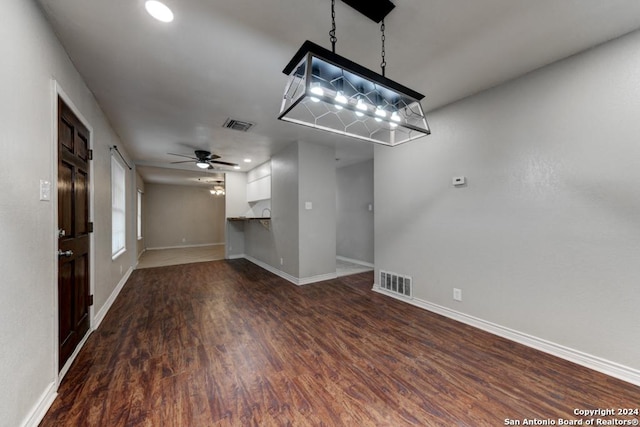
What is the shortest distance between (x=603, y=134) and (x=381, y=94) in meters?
1.82

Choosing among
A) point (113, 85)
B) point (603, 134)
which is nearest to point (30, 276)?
point (113, 85)

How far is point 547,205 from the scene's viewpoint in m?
2.20

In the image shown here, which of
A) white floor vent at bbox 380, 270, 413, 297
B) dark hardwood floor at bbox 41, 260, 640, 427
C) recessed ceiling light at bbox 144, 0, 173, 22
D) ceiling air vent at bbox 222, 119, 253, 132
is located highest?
recessed ceiling light at bbox 144, 0, 173, 22

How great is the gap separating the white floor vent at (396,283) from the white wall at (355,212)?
6.60ft

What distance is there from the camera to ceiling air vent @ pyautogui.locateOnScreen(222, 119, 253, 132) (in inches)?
136

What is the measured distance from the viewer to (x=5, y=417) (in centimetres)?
117

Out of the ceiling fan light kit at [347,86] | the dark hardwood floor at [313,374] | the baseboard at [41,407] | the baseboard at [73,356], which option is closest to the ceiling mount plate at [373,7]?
the ceiling fan light kit at [347,86]

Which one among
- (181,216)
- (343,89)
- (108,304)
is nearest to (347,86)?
(343,89)

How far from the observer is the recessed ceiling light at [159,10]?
154cm

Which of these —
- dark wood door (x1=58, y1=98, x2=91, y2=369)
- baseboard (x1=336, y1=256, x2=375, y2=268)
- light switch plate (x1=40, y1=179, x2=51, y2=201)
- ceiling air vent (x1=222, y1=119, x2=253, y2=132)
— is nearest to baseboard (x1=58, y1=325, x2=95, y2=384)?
dark wood door (x1=58, y1=98, x2=91, y2=369)

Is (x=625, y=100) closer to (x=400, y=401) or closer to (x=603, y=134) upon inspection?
(x=603, y=134)

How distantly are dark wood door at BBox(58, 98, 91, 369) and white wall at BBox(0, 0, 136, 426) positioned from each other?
24 centimetres

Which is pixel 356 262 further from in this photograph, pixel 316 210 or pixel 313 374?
pixel 313 374

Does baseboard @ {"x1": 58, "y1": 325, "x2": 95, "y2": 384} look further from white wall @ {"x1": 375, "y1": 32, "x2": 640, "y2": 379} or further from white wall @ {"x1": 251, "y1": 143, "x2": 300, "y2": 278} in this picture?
white wall @ {"x1": 375, "y1": 32, "x2": 640, "y2": 379}
